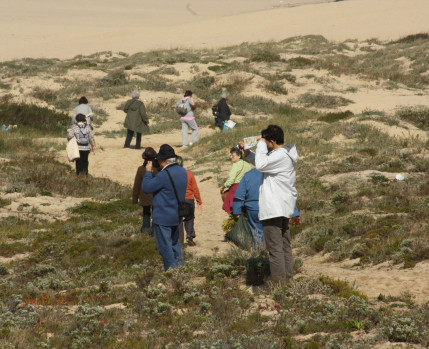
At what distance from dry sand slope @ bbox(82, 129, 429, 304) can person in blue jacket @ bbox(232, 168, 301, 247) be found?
0.47m

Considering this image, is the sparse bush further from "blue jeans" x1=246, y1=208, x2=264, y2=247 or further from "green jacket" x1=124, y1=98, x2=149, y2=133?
"blue jeans" x1=246, y1=208, x2=264, y2=247

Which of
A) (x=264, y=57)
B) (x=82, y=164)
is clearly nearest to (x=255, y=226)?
(x=82, y=164)

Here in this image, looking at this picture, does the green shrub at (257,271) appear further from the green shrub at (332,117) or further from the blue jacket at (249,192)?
the green shrub at (332,117)

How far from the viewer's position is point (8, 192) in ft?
44.9

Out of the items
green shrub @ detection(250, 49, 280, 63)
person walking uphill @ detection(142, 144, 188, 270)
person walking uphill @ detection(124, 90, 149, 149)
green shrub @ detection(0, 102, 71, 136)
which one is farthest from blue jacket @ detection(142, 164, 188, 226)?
green shrub @ detection(250, 49, 280, 63)

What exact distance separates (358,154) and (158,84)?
17.5 metres

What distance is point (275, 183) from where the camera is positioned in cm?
668

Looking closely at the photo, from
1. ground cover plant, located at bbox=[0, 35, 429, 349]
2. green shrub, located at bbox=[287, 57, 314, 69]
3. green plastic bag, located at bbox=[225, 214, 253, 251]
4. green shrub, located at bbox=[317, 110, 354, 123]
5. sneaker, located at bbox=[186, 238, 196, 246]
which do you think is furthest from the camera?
green shrub, located at bbox=[287, 57, 314, 69]

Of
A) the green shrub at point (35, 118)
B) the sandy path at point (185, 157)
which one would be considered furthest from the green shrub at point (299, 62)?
the green shrub at point (35, 118)

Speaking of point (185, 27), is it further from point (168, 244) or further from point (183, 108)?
point (168, 244)

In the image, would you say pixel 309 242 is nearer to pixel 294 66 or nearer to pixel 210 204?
pixel 210 204

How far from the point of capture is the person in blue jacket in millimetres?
8367

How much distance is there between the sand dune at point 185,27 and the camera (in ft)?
205

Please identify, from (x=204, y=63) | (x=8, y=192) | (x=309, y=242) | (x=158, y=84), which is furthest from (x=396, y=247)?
(x=204, y=63)
